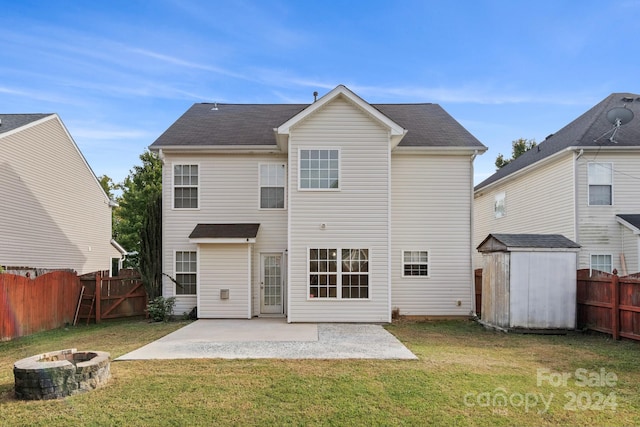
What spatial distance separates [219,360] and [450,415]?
4182 millimetres

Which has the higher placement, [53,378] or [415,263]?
[415,263]

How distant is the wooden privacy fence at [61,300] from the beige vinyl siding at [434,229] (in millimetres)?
8795

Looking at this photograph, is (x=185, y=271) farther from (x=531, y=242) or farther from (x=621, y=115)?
(x=621, y=115)

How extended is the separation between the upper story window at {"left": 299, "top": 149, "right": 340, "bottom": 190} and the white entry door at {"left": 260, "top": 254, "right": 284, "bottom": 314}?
2.84 meters

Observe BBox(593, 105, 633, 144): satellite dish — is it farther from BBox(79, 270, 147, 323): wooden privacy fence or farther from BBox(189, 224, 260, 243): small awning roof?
BBox(79, 270, 147, 323): wooden privacy fence

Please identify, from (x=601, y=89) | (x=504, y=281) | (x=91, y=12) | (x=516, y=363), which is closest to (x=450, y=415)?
(x=516, y=363)

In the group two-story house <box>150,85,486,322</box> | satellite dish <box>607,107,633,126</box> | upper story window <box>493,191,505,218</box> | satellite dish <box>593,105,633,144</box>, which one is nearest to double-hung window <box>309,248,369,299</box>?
two-story house <box>150,85,486,322</box>

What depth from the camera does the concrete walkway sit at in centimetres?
795

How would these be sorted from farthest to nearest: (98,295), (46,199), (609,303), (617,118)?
(46,199), (617,118), (98,295), (609,303)

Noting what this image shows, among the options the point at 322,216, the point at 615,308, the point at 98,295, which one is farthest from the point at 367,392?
the point at 98,295

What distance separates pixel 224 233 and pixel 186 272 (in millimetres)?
2072

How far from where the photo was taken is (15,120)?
53.5 feet

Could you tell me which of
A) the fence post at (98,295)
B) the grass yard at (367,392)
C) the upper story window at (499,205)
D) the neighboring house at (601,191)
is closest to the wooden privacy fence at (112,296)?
the fence post at (98,295)

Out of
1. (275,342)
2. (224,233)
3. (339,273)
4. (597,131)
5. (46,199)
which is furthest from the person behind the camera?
(46,199)
